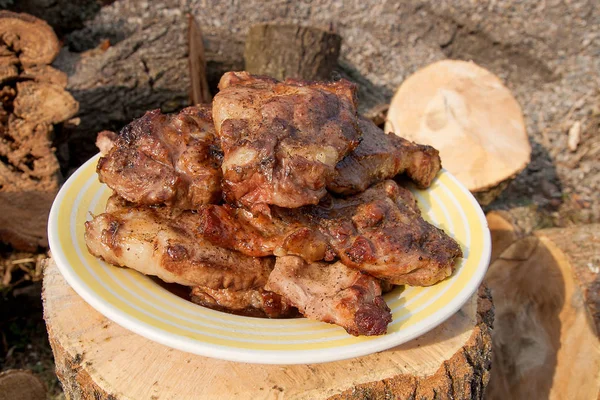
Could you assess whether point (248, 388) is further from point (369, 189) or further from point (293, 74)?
point (293, 74)

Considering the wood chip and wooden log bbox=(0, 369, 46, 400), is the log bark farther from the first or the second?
the wood chip

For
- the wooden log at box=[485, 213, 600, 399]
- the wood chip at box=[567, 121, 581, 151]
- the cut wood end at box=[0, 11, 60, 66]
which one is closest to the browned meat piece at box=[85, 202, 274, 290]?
the wooden log at box=[485, 213, 600, 399]

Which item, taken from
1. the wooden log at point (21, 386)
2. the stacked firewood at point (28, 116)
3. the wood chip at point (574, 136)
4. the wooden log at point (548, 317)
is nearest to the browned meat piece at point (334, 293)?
the wooden log at point (548, 317)

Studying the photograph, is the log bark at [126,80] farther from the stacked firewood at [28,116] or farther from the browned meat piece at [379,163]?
the browned meat piece at [379,163]

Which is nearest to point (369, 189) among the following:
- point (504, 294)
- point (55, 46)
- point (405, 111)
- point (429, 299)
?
point (429, 299)

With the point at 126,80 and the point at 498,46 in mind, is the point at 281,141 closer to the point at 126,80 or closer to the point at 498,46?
the point at 126,80

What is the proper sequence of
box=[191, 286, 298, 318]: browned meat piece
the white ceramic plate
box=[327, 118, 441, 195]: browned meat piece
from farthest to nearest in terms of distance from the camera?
box=[327, 118, 441, 195]: browned meat piece
box=[191, 286, 298, 318]: browned meat piece
the white ceramic plate
